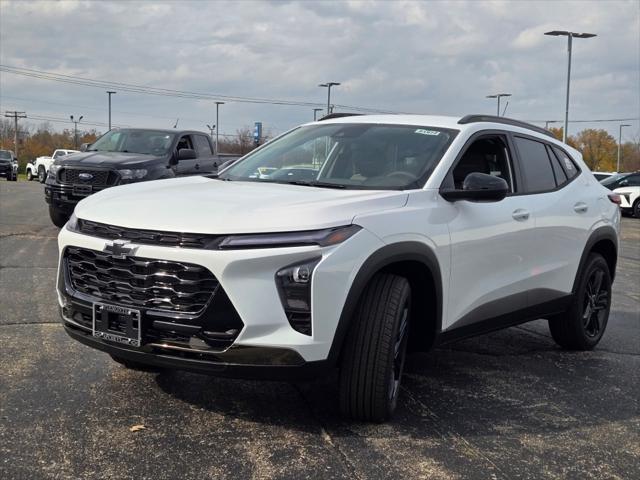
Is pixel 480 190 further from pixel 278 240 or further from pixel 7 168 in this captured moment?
pixel 7 168

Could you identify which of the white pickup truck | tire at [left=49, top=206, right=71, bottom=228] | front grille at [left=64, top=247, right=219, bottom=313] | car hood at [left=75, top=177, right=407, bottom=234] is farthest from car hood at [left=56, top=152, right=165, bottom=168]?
the white pickup truck

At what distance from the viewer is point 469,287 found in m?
4.37

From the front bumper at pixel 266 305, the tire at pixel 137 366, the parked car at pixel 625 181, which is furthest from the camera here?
the parked car at pixel 625 181

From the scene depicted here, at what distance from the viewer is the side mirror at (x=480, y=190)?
4.12 meters

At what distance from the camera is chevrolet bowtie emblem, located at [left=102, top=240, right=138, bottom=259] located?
11.2 feet

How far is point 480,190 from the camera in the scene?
4133 millimetres

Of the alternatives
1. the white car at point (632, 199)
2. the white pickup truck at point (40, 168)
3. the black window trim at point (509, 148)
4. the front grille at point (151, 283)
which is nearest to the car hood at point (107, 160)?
the black window trim at point (509, 148)

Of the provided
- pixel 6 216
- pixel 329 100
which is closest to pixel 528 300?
pixel 6 216

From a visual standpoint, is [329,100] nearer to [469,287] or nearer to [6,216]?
[6,216]

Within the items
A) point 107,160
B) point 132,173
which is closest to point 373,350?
point 132,173

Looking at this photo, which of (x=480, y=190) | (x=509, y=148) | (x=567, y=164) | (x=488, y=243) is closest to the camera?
(x=480, y=190)

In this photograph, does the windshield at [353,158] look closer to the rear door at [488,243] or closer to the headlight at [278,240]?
the rear door at [488,243]

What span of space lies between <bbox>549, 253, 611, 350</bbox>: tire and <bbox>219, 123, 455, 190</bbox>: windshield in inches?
79.5

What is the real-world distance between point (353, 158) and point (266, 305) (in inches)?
65.2
